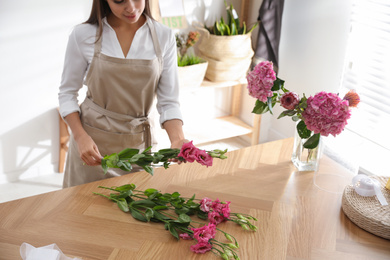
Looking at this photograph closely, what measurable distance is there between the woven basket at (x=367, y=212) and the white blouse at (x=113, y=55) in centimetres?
78

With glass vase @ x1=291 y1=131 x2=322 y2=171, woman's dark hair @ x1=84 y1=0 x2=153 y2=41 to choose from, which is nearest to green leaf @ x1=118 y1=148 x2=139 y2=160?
woman's dark hair @ x1=84 y1=0 x2=153 y2=41

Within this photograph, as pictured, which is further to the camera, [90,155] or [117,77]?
[117,77]

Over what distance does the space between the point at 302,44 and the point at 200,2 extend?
34.7 inches

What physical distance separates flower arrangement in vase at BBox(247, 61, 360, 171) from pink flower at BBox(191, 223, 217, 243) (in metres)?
0.51

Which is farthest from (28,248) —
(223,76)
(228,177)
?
(223,76)

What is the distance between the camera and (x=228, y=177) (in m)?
1.80

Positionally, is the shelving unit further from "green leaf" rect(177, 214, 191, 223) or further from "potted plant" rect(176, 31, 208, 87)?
"green leaf" rect(177, 214, 191, 223)

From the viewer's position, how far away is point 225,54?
339 cm

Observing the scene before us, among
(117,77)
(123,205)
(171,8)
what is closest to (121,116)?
(117,77)

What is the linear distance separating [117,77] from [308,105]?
819 millimetres

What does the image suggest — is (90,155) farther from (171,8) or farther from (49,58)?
(171,8)

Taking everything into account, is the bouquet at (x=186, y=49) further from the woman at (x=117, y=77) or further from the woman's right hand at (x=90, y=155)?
the woman's right hand at (x=90, y=155)

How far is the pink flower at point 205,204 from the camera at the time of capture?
152 cm

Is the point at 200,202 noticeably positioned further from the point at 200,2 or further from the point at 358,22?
the point at 200,2
